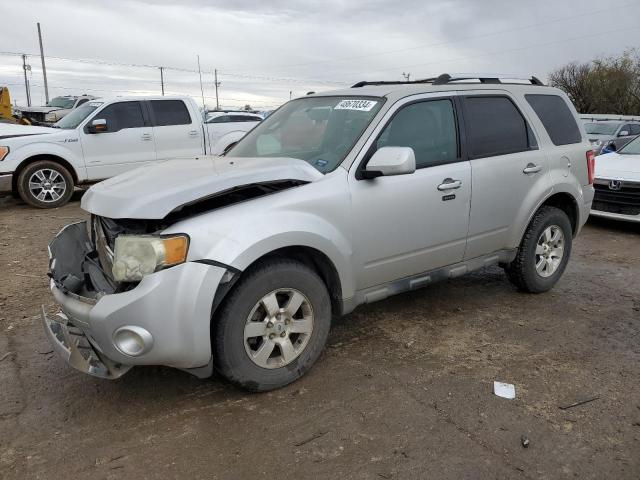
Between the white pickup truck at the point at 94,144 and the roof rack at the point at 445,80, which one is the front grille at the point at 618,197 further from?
the white pickup truck at the point at 94,144

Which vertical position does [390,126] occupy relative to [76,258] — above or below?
above

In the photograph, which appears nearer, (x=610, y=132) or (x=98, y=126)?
(x=98, y=126)

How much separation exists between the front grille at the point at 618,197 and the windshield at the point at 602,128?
32.5 feet

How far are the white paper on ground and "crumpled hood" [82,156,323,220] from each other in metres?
1.69

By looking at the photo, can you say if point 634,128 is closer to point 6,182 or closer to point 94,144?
point 94,144

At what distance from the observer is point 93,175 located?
9656 millimetres

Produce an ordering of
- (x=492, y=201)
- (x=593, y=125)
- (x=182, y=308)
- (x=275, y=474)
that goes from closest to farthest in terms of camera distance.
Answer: (x=275, y=474)
(x=182, y=308)
(x=492, y=201)
(x=593, y=125)

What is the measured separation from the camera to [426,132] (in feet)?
Result: 13.1

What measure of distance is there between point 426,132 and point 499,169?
29.4 inches

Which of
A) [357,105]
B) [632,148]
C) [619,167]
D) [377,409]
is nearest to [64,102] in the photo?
[632,148]

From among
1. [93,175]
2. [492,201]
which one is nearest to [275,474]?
[492,201]

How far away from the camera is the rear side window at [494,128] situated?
→ 4238 millimetres

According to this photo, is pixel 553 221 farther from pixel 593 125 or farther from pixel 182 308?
pixel 593 125

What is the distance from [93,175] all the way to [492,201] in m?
7.63
